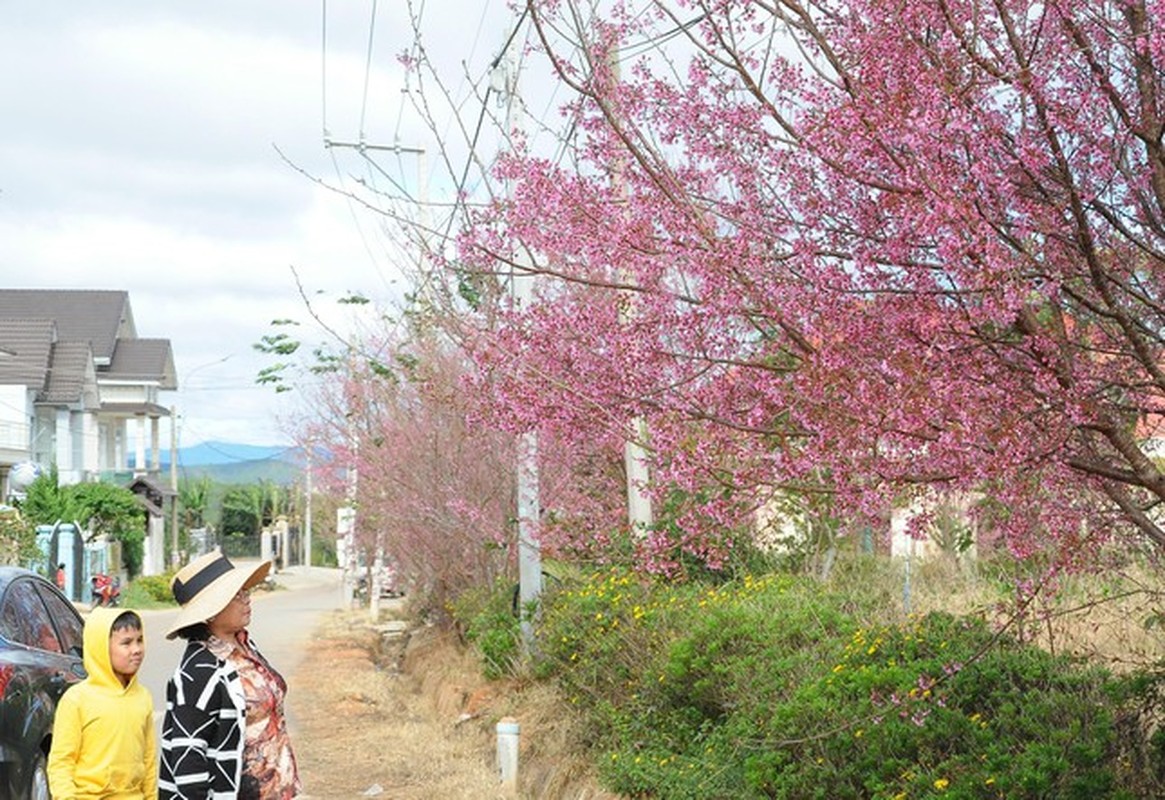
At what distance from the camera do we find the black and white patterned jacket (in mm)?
5379

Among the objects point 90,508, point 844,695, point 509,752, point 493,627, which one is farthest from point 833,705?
point 90,508

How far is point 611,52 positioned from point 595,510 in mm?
8849

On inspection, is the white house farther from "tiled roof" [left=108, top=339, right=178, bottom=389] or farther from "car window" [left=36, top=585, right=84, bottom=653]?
"car window" [left=36, top=585, right=84, bottom=653]

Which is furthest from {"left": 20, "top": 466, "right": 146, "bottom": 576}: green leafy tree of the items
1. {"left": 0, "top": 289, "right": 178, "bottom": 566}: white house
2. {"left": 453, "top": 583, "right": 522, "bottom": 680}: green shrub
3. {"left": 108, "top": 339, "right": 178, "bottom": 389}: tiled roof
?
{"left": 453, "top": 583, "right": 522, "bottom": 680}: green shrub

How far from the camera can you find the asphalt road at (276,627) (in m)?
21.7

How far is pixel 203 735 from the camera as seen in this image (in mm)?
5422

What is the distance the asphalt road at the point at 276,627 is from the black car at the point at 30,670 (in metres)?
1.37

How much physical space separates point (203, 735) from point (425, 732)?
390 inches

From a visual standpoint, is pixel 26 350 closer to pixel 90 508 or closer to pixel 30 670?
pixel 90 508

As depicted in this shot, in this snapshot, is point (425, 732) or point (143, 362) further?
point (143, 362)

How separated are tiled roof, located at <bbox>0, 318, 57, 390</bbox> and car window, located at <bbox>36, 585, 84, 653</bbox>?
1785 inches

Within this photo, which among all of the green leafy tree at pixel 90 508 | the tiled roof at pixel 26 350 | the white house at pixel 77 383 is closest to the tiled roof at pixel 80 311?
the white house at pixel 77 383

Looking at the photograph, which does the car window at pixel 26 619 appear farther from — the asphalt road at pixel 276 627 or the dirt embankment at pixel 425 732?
the dirt embankment at pixel 425 732

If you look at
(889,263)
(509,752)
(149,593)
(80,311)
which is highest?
(80,311)
